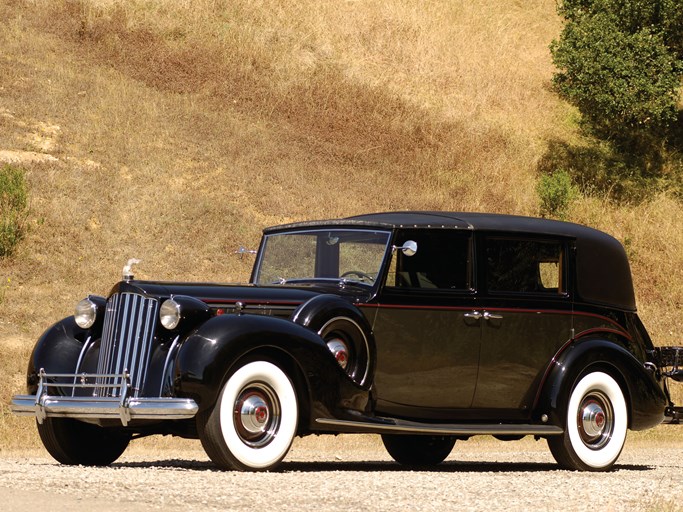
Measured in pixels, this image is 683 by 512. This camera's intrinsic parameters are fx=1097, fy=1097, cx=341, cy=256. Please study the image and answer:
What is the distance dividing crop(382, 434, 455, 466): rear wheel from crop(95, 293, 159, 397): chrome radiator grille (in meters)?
3.24

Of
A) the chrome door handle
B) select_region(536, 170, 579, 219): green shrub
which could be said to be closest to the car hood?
the chrome door handle

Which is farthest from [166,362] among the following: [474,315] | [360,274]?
[474,315]

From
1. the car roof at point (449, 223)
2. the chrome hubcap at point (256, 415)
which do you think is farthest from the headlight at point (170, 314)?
the car roof at point (449, 223)

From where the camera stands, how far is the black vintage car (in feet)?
25.3

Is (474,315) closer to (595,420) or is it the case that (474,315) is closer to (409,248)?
(409,248)

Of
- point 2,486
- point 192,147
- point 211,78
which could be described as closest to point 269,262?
point 2,486

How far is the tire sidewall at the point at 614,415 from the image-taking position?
9.45 metres

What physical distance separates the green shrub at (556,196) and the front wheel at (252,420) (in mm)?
22356

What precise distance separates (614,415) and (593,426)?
242 mm

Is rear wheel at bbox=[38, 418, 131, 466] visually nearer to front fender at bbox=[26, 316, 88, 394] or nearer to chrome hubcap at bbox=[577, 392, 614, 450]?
front fender at bbox=[26, 316, 88, 394]

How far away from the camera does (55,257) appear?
23.0 metres

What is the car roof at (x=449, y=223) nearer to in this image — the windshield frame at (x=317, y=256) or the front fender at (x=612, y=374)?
the windshield frame at (x=317, y=256)

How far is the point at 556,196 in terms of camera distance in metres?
29.3

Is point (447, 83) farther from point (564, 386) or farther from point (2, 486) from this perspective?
point (2, 486)
